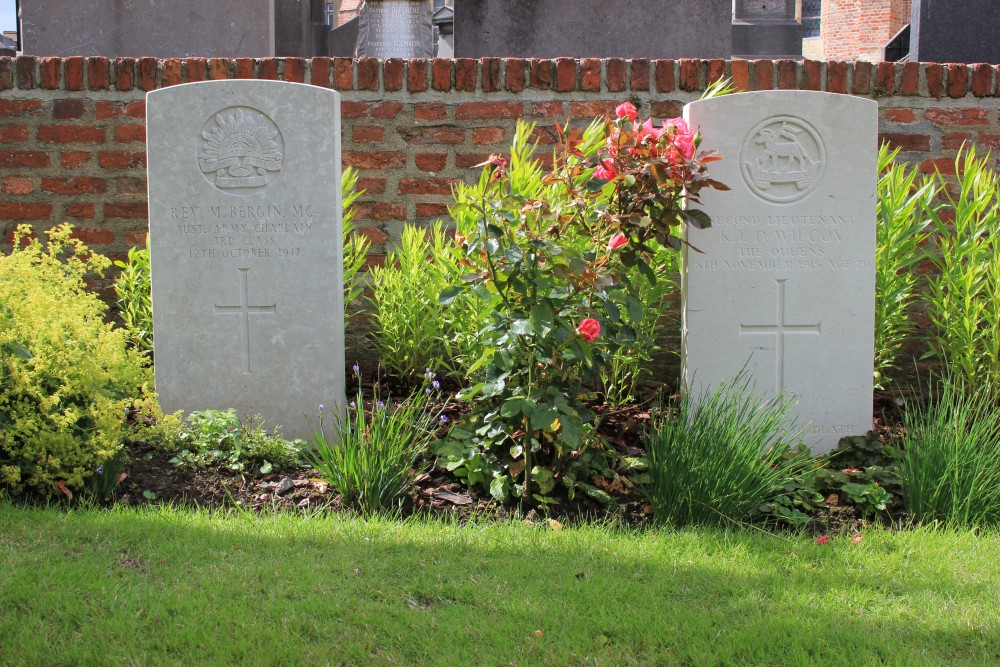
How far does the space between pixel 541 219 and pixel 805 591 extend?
65.2 inches

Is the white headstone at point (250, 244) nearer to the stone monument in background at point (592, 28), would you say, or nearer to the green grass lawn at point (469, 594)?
the green grass lawn at point (469, 594)

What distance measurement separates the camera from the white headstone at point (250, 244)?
3.90 meters

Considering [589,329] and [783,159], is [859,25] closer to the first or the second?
[783,159]

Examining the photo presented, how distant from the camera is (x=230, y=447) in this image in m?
3.72

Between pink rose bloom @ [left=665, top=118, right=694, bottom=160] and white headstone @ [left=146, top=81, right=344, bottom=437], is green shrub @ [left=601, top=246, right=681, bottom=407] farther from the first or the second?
white headstone @ [left=146, top=81, right=344, bottom=437]

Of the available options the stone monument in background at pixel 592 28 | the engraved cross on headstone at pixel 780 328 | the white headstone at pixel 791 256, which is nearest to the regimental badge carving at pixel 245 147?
the white headstone at pixel 791 256

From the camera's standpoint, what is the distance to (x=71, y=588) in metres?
2.48

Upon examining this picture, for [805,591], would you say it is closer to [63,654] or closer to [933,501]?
[933,501]

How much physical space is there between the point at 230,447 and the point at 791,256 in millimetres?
2484

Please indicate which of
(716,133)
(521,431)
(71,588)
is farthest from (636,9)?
(71,588)

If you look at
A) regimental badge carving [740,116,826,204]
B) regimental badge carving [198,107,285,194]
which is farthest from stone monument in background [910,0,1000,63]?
regimental badge carving [198,107,285,194]

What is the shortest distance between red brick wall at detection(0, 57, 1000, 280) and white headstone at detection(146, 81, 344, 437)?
3.19 feet

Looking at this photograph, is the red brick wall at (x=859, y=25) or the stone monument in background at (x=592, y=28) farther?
the red brick wall at (x=859, y=25)

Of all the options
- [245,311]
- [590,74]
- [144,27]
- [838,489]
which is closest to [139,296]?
[245,311]
